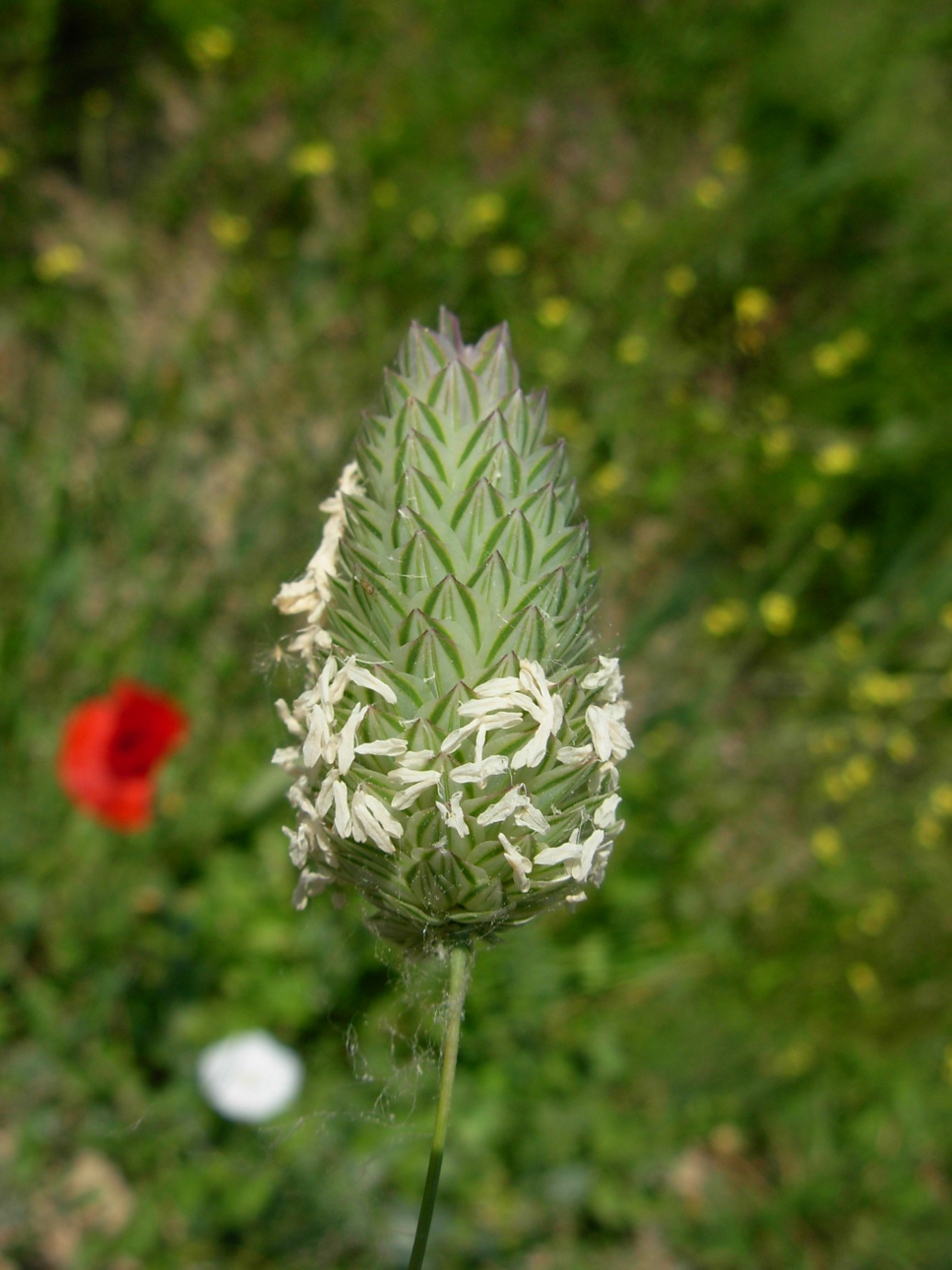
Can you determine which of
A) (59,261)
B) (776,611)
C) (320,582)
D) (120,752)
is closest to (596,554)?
(776,611)

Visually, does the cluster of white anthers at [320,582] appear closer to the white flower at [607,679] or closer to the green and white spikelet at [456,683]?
the green and white spikelet at [456,683]

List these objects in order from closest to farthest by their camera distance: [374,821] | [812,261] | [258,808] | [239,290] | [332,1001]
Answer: [374,821] → [332,1001] → [258,808] → [239,290] → [812,261]

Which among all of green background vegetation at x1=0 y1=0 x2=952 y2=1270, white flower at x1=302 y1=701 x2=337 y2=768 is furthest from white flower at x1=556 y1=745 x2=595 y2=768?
green background vegetation at x1=0 y1=0 x2=952 y2=1270

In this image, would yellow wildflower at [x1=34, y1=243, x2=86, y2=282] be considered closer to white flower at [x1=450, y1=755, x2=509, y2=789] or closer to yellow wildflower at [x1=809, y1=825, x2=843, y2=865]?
white flower at [x1=450, y1=755, x2=509, y2=789]

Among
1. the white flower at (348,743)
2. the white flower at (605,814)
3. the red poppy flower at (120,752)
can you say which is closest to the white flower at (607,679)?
the white flower at (605,814)

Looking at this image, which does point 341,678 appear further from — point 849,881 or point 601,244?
point 601,244

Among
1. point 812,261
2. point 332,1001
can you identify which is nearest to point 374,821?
point 332,1001
